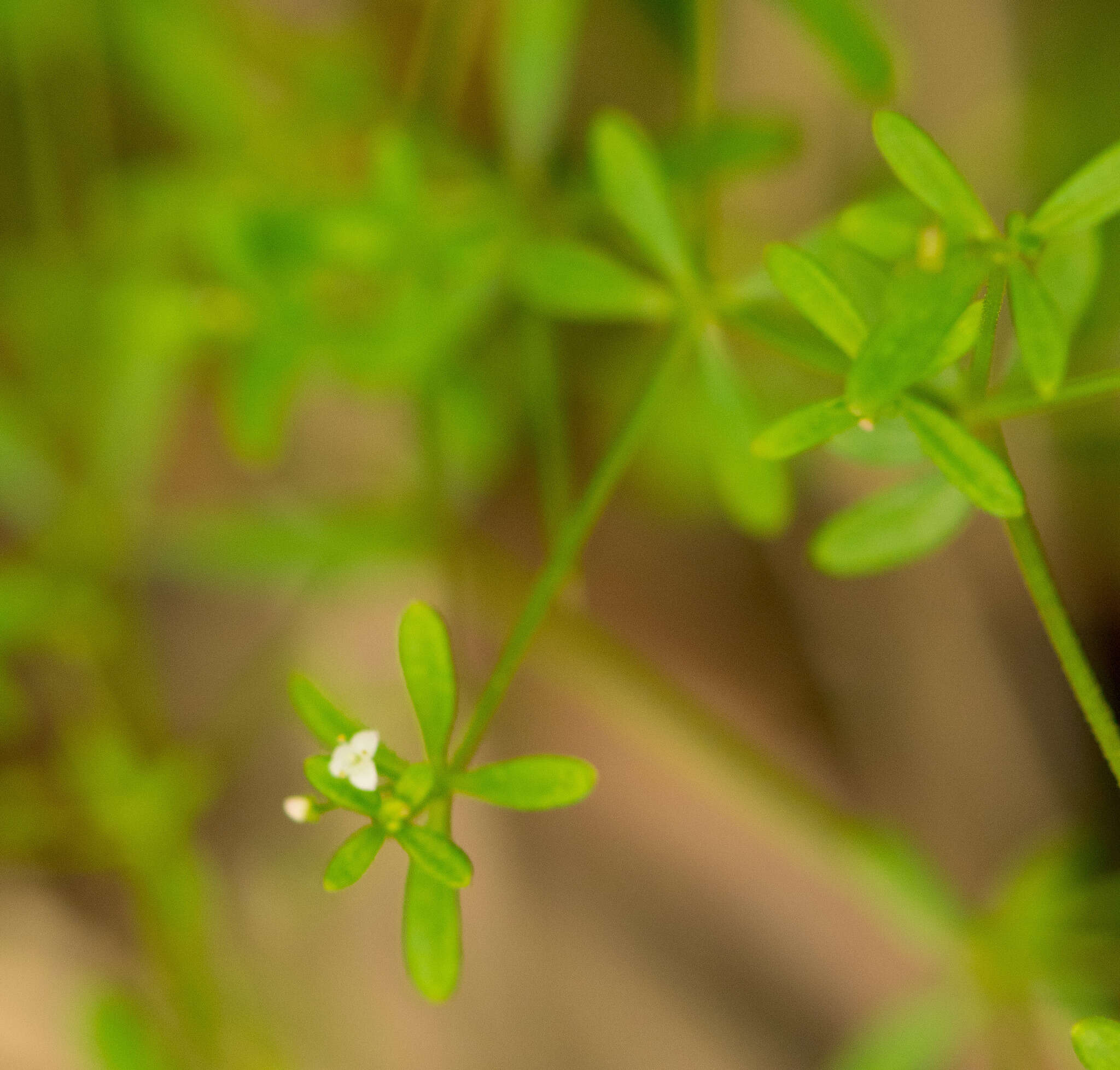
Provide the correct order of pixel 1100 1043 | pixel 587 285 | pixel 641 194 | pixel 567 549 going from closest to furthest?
pixel 1100 1043 < pixel 567 549 < pixel 641 194 < pixel 587 285

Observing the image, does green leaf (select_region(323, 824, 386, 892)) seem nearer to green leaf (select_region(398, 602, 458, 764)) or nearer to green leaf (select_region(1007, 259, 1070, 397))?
green leaf (select_region(398, 602, 458, 764))

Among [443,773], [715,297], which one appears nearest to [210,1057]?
[443,773]

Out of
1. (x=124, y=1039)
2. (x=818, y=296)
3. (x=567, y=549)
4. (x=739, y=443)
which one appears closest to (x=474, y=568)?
(x=739, y=443)

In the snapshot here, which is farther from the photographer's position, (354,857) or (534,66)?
(534,66)

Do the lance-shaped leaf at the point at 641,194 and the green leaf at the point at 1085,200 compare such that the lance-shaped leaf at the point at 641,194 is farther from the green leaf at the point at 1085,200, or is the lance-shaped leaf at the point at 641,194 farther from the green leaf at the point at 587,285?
the green leaf at the point at 1085,200

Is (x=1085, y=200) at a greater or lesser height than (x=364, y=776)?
greater

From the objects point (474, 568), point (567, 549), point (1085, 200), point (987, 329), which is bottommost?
point (567, 549)

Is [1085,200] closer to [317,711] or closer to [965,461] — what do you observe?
[965,461]
